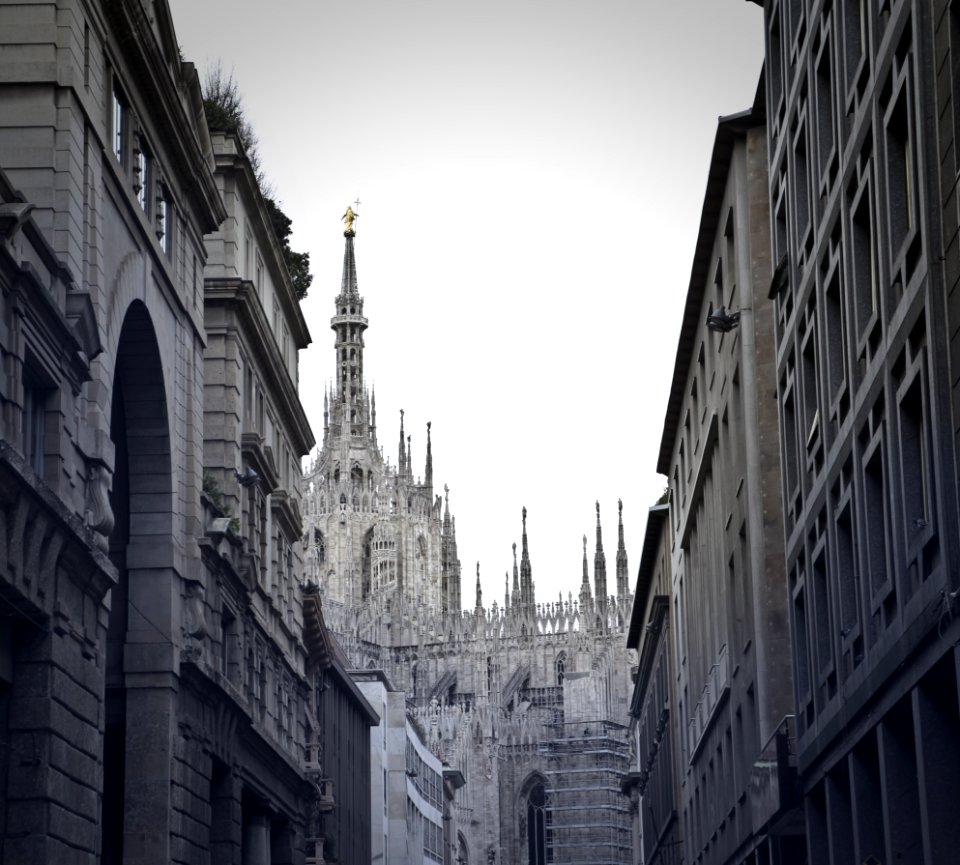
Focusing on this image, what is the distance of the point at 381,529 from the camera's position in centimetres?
17988

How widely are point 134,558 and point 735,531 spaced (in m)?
13.2

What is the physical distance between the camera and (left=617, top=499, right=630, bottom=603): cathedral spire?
161500 millimetres

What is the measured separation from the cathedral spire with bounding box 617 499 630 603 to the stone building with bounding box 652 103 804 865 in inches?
4178

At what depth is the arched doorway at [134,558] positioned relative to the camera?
3272cm

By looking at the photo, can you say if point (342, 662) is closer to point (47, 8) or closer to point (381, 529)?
point (47, 8)

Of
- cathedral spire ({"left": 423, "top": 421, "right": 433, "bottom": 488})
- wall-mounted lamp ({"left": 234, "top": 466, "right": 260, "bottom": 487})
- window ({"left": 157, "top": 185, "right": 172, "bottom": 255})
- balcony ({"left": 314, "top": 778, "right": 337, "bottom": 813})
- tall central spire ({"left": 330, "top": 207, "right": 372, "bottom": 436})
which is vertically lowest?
balcony ({"left": 314, "top": 778, "right": 337, "bottom": 813})

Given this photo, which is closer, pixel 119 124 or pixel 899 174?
pixel 899 174

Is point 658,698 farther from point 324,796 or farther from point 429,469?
point 429,469

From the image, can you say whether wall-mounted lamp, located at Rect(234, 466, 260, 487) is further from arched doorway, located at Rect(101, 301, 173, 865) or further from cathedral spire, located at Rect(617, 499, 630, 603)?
cathedral spire, located at Rect(617, 499, 630, 603)

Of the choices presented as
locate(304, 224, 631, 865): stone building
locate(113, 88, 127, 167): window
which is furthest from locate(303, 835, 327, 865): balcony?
locate(304, 224, 631, 865): stone building

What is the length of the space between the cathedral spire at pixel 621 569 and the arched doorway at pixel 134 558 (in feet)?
421

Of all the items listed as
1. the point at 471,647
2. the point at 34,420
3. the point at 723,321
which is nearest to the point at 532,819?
the point at 471,647

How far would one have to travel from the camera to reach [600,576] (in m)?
165

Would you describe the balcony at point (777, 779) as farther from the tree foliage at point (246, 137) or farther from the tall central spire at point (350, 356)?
the tall central spire at point (350, 356)
